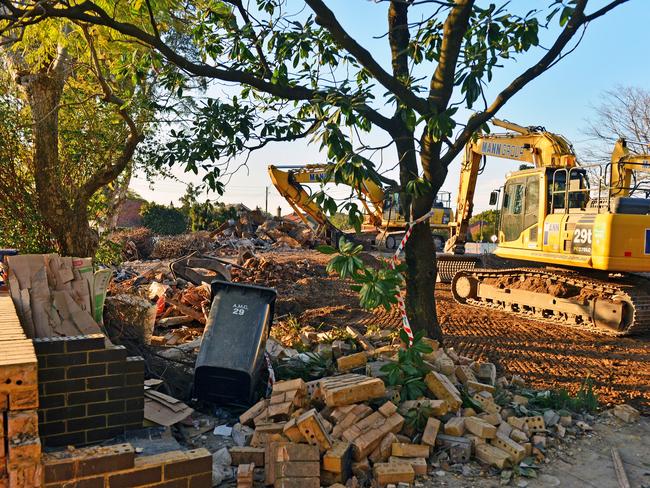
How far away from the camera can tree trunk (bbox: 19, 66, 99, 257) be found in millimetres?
7348

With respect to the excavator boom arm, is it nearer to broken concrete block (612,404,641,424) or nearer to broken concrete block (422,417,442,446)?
broken concrete block (612,404,641,424)

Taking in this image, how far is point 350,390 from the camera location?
15.5ft

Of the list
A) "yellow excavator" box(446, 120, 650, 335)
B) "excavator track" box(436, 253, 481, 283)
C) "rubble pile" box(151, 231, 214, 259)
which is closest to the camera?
"yellow excavator" box(446, 120, 650, 335)

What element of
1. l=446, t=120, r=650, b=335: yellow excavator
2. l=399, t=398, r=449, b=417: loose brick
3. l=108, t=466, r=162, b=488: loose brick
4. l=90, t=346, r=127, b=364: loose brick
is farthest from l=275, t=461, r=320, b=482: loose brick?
l=446, t=120, r=650, b=335: yellow excavator

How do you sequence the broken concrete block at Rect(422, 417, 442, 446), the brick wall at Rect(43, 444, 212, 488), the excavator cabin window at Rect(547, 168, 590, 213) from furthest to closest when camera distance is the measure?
the excavator cabin window at Rect(547, 168, 590, 213)
the broken concrete block at Rect(422, 417, 442, 446)
the brick wall at Rect(43, 444, 212, 488)

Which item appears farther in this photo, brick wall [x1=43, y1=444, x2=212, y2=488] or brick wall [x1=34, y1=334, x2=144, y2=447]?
brick wall [x1=34, y1=334, x2=144, y2=447]

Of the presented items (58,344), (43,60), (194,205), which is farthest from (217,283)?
(194,205)

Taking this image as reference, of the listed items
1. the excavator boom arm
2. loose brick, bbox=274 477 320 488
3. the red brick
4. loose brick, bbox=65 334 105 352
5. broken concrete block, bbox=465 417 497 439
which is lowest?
loose brick, bbox=274 477 320 488

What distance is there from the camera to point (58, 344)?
12.4ft

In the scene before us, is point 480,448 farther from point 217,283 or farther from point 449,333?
point 449,333

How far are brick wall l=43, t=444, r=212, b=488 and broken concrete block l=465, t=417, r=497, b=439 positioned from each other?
2389 mm

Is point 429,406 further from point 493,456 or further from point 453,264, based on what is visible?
point 453,264

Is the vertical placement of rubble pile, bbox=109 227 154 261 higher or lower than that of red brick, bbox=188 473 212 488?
higher

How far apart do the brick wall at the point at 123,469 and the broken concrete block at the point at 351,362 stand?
7.04 feet
